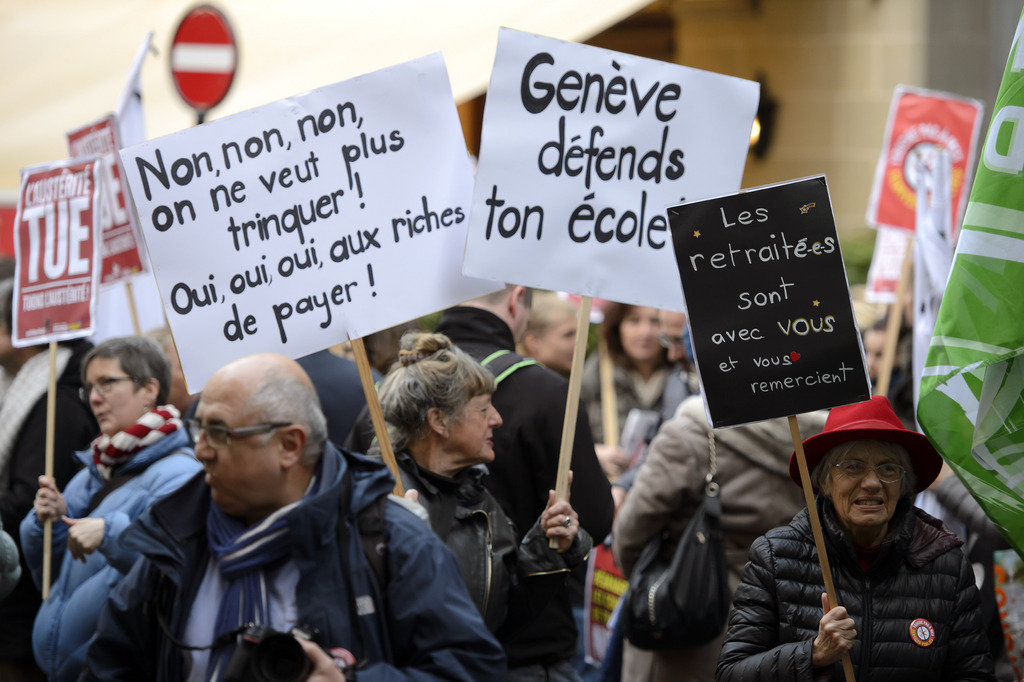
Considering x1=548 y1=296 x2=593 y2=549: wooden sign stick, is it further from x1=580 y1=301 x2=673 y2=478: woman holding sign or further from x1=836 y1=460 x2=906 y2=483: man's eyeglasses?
x1=580 y1=301 x2=673 y2=478: woman holding sign

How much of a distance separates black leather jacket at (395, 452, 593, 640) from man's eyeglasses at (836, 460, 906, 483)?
772 mm

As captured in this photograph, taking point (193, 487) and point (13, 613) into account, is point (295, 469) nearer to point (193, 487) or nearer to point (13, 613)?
point (193, 487)

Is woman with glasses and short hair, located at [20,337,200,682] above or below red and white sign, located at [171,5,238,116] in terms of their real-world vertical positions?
below

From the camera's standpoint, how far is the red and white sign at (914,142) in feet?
24.2

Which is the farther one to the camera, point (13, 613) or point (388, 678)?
point (13, 613)

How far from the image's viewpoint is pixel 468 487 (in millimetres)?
3725

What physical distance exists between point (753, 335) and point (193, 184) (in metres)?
1.76

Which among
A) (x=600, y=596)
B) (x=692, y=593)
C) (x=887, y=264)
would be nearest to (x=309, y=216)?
(x=692, y=593)

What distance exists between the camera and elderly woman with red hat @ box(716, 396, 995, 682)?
3.23 metres

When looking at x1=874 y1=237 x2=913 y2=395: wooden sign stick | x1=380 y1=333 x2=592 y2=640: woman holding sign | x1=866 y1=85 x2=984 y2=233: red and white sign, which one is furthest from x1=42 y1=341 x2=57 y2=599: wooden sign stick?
x1=866 y1=85 x2=984 y2=233: red and white sign

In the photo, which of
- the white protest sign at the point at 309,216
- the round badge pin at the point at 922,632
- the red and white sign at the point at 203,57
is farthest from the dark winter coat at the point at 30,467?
the red and white sign at the point at 203,57

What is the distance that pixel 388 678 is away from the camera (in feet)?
8.87

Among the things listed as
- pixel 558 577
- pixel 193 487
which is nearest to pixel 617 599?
pixel 558 577

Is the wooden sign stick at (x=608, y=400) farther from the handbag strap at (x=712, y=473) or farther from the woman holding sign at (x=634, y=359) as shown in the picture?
the handbag strap at (x=712, y=473)
